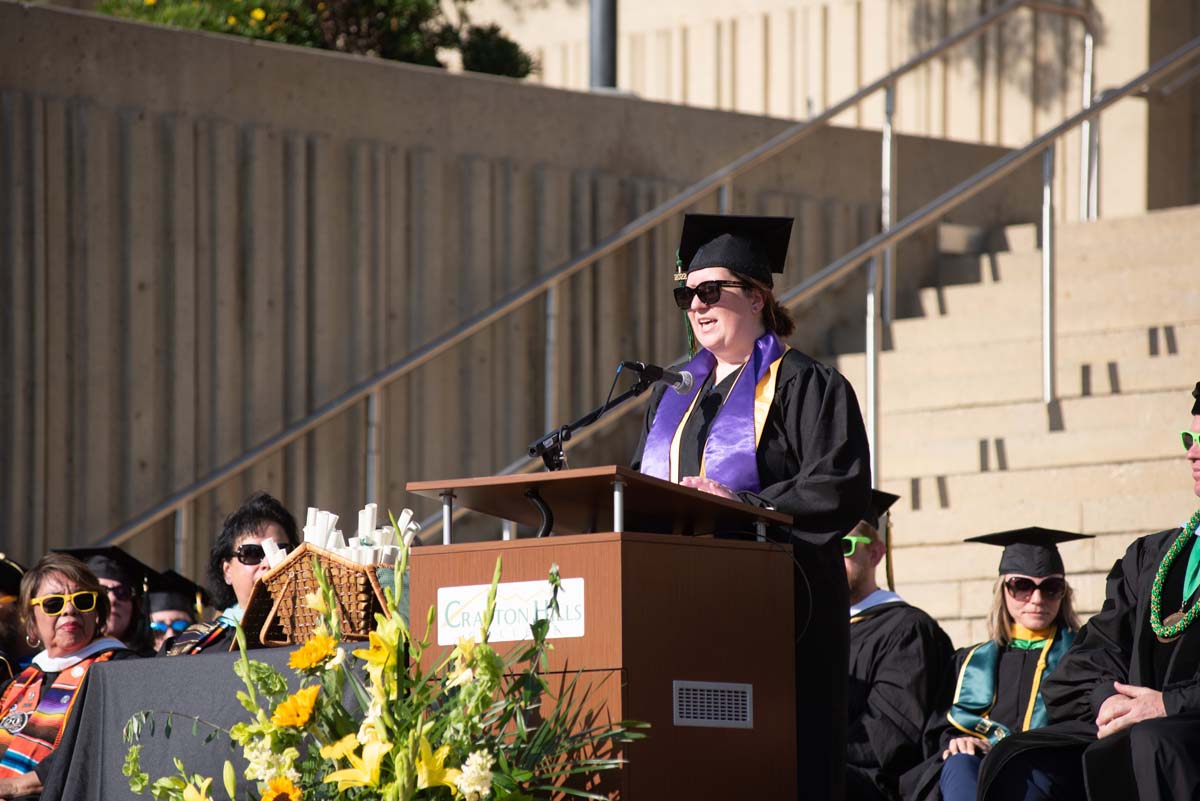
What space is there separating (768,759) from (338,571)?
3.66 feet

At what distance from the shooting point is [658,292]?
9703 millimetres

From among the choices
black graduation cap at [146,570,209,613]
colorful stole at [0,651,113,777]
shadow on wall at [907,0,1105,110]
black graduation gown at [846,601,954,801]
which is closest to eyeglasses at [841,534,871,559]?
black graduation gown at [846,601,954,801]

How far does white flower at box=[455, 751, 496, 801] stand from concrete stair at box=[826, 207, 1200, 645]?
3807 mm

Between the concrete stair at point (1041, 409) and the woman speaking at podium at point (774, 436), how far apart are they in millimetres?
2661

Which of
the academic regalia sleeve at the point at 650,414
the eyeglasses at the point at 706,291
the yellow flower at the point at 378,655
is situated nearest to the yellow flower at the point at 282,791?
the yellow flower at the point at 378,655

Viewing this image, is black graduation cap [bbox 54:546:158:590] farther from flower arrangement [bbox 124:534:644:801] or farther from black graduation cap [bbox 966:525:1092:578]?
flower arrangement [bbox 124:534:644:801]

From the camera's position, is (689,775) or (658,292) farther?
(658,292)

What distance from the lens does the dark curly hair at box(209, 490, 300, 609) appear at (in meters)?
5.56

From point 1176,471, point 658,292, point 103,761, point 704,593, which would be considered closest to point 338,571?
point 103,761

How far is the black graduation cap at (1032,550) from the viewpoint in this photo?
19.7ft

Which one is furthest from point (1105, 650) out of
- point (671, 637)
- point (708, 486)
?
point (671, 637)

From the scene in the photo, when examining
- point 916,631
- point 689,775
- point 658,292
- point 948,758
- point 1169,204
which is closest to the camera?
point 689,775

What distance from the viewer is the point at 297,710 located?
3510mm

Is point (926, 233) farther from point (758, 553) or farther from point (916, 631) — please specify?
point (758, 553)
